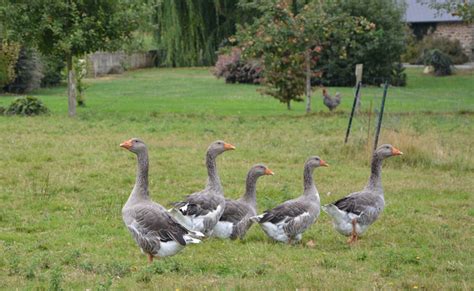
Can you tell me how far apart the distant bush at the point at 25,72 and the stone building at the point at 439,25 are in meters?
27.7

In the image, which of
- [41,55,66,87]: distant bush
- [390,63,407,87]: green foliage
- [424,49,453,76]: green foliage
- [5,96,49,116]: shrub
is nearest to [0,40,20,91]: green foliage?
[41,55,66,87]: distant bush

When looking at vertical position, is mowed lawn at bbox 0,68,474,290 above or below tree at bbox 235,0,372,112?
below

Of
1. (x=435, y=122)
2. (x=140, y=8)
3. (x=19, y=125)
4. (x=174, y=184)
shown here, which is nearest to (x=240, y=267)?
(x=174, y=184)

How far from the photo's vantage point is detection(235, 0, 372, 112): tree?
31531mm

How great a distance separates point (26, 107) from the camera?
3067 centimetres

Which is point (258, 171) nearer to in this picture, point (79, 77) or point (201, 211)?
point (201, 211)

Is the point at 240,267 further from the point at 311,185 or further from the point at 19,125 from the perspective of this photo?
the point at 19,125

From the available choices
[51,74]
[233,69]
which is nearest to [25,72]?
[51,74]

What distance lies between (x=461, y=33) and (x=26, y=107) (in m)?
39.7

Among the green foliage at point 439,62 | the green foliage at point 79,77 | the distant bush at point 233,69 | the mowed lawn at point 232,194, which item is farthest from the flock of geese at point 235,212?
the green foliage at point 439,62

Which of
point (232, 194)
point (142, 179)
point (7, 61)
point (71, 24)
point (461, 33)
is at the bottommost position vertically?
point (232, 194)

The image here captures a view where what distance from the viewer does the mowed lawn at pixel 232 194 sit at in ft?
30.1

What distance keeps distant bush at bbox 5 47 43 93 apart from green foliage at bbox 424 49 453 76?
24551 mm

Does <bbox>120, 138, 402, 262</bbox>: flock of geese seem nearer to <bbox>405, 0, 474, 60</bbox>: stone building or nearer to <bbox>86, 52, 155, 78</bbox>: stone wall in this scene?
<bbox>86, 52, 155, 78</bbox>: stone wall
